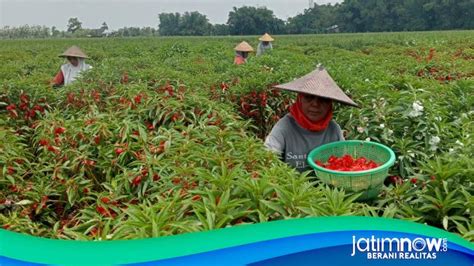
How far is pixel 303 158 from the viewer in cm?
329

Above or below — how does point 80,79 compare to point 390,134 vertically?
above

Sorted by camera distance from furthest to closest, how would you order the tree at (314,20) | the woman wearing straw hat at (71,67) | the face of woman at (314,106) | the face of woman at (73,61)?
1. the tree at (314,20)
2. the face of woman at (73,61)
3. the woman wearing straw hat at (71,67)
4. the face of woman at (314,106)

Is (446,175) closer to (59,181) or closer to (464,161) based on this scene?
(464,161)

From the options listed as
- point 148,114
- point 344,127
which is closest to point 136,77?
point 148,114

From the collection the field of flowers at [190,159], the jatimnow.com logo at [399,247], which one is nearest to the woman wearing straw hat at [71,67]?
the field of flowers at [190,159]

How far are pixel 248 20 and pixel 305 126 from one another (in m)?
43.4

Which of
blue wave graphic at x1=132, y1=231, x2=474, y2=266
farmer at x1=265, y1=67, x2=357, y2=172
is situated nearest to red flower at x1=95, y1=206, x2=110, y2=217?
blue wave graphic at x1=132, y1=231, x2=474, y2=266

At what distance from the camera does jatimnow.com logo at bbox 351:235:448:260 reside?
5.05ft

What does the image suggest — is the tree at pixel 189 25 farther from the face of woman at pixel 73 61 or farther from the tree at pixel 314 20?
the face of woman at pixel 73 61

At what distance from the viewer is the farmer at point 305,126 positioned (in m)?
3.20

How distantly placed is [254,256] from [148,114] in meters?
2.03

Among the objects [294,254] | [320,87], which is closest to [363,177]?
[320,87]

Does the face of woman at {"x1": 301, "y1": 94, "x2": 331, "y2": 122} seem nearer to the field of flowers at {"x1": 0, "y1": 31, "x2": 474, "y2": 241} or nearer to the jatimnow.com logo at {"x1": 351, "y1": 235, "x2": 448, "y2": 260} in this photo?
the field of flowers at {"x1": 0, "y1": 31, "x2": 474, "y2": 241}

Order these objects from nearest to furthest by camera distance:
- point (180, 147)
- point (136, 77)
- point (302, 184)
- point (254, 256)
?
1. point (254, 256)
2. point (302, 184)
3. point (180, 147)
4. point (136, 77)
